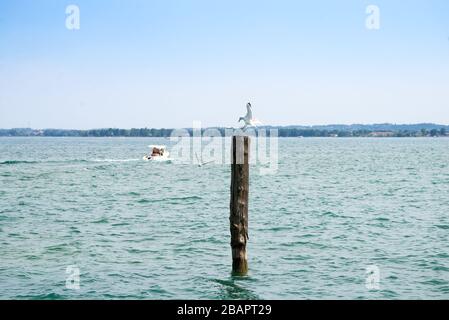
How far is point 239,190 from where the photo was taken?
46.2 feet

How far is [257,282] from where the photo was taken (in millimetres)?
15273

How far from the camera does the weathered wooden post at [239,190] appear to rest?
13.8 meters

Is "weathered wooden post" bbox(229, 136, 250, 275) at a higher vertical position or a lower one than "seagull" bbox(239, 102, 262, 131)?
lower

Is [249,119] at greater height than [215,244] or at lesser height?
greater

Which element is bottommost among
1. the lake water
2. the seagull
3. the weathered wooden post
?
the lake water

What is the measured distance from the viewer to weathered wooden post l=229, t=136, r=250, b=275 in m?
13.8

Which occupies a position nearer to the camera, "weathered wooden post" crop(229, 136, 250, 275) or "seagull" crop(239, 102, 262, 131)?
"weathered wooden post" crop(229, 136, 250, 275)

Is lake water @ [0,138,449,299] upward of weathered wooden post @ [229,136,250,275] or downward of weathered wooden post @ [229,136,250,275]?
downward

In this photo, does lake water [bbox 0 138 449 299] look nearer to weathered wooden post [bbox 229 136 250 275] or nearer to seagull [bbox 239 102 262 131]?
weathered wooden post [bbox 229 136 250 275]

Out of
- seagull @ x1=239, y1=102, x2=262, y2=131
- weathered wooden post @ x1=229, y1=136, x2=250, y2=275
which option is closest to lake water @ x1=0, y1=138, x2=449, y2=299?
weathered wooden post @ x1=229, y1=136, x2=250, y2=275

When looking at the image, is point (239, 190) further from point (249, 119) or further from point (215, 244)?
point (215, 244)

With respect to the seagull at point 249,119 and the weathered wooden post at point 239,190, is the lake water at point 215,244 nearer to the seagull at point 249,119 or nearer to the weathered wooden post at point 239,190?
the weathered wooden post at point 239,190

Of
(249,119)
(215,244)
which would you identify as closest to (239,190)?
(249,119)
